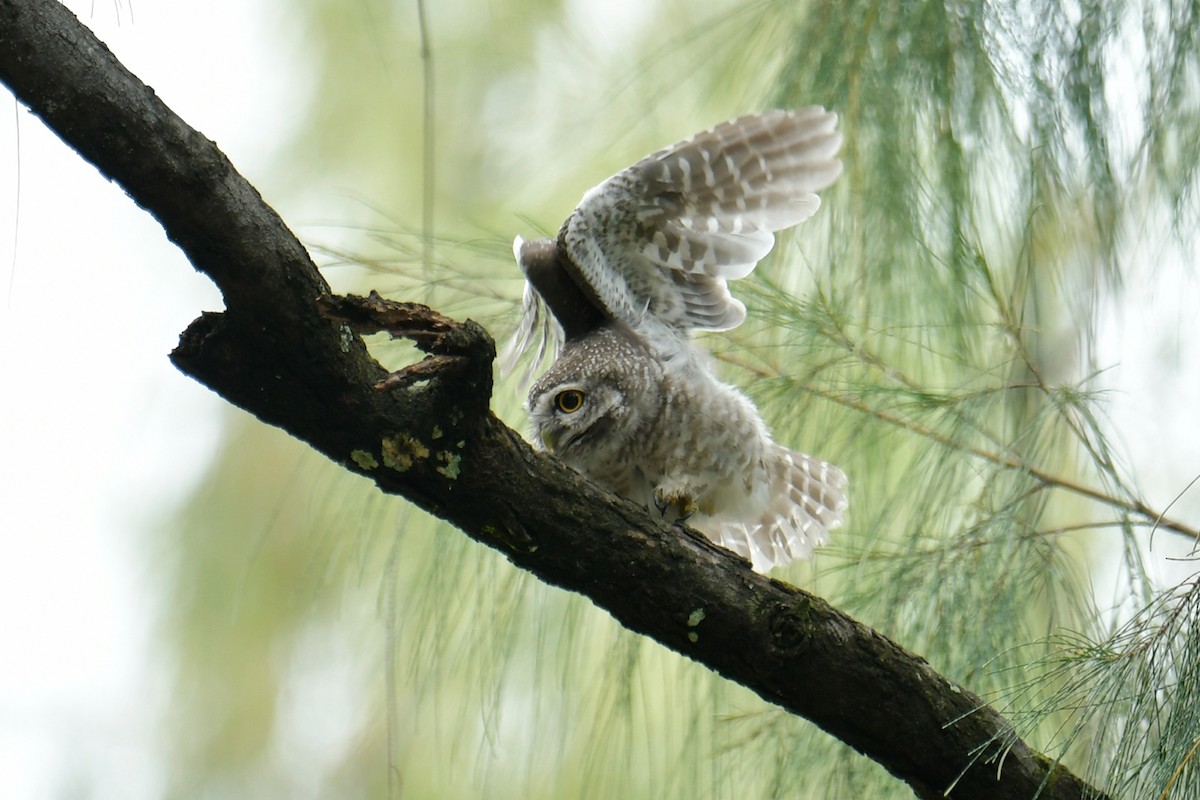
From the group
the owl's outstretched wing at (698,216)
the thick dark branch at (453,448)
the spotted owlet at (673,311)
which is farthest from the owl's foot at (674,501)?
the thick dark branch at (453,448)

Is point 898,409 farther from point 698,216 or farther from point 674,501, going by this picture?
point 698,216

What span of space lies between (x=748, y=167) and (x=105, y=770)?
301cm

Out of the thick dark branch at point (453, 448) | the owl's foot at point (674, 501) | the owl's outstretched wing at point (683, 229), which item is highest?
the owl's outstretched wing at point (683, 229)

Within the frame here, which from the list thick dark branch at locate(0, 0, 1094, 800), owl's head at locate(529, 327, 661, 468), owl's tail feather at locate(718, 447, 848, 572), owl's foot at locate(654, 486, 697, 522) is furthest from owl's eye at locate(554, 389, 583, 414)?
thick dark branch at locate(0, 0, 1094, 800)

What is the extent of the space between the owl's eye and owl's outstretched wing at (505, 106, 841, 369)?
35 centimetres

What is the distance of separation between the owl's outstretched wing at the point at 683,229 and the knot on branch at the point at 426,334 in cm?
112

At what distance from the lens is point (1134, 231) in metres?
2.21

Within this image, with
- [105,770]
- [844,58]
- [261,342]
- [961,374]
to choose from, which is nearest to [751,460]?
[961,374]

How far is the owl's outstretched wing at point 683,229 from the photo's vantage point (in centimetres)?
247

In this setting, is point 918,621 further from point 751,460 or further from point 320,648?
point 320,648

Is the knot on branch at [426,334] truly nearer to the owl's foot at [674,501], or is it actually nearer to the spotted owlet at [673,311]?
the spotted owlet at [673,311]

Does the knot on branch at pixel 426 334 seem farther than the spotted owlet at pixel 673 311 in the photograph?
No

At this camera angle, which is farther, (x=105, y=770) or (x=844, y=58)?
(x=105, y=770)

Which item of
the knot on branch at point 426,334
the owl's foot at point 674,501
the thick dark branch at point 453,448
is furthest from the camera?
the owl's foot at point 674,501
